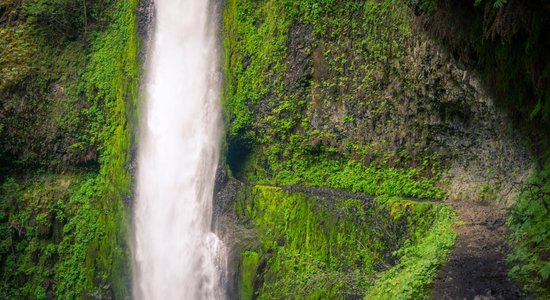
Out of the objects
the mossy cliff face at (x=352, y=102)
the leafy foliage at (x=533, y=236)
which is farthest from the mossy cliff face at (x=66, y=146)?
the leafy foliage at (x=533, y=236)

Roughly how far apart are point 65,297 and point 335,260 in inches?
357

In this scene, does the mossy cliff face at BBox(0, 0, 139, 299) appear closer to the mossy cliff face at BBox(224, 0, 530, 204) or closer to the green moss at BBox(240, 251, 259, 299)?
the mossy cliff face at BBox(224, 0, 530, 204)

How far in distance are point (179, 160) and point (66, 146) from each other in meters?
4.64

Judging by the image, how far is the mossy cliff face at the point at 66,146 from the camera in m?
15.4

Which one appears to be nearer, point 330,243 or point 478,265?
point 478,265

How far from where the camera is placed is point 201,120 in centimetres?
1355

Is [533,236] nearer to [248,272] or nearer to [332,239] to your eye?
[332,239]

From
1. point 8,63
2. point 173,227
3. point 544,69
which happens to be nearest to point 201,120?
point 173,227

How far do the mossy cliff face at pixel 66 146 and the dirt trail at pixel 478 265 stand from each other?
34.7ft

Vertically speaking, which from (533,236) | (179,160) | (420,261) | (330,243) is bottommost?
(330,243)

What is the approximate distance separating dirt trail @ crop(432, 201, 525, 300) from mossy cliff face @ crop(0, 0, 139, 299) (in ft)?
34.7

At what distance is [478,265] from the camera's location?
19.8 feet

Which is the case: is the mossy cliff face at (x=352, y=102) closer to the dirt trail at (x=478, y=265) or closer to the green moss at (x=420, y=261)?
the dirt trail at (x=478, y=265)

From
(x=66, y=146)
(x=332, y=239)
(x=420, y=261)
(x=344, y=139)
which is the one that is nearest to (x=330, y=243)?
(x=332, y=239)
